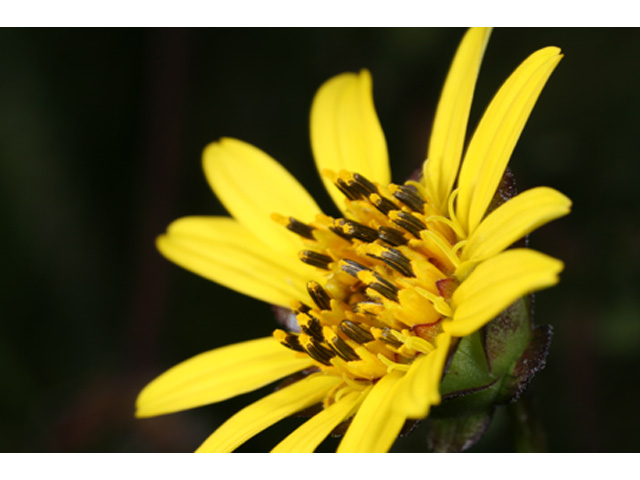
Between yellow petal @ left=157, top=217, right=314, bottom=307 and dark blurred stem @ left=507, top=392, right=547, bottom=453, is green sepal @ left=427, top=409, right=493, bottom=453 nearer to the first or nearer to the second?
dark blurred stem @ left=507, top=392, right=547, bottom=453

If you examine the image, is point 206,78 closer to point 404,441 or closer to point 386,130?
point 386,130

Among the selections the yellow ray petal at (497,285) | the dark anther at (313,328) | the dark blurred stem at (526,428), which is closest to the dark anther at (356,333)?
the dark anther at (313,328)

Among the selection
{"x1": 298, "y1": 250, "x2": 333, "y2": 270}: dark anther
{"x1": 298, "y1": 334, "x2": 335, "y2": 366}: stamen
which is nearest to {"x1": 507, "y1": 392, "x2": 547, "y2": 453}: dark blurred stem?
{"x1": 298, "y1": 334, "x2": 335, "y2": 366}: stamen

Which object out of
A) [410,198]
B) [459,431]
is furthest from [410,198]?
[459,431]

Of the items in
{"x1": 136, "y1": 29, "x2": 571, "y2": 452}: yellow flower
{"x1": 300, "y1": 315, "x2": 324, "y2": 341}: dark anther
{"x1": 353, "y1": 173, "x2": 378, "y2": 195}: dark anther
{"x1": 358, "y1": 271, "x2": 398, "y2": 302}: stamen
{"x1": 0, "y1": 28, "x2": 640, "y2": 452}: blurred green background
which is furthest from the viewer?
{"x1": 0, "y1": 28, "x2": 640, "y2": 452}: blurred green background

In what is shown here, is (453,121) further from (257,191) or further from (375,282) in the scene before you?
(257,191)
